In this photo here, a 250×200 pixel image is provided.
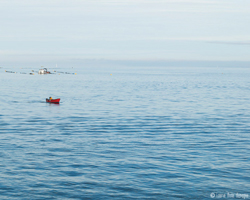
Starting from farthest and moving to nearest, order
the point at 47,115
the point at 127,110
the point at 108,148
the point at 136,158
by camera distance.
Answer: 1. the point at 127,110
2. the point at 47,115
3. the point at 108,148
4. the point at 136,158

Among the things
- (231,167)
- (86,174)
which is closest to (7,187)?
(86,174)

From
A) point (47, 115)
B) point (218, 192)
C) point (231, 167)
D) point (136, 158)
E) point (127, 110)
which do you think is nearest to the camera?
point (218, 192)

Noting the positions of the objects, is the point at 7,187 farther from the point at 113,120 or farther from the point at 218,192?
the point at 113,120

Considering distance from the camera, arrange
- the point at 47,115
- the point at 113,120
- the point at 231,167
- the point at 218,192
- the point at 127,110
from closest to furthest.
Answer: the point at 218,192
the point at 231,167
the point at 113,120
the point at 47,115
the point at 127,110

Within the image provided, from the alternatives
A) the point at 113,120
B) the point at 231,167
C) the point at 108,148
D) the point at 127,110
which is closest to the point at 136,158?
the point at 108,148

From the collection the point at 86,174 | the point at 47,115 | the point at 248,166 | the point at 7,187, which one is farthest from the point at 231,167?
the point at 47,115

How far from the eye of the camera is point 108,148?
4475 centimetres

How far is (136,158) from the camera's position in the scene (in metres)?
40.1

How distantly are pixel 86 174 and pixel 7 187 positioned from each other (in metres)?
7.04

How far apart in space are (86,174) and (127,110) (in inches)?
2009

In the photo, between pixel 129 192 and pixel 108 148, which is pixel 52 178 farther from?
pixel 108 148

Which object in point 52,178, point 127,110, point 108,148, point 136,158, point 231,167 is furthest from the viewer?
point 127,110

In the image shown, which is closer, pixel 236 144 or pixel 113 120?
pixel 236 144

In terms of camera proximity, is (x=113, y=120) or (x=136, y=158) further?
(x=113, y=120)
